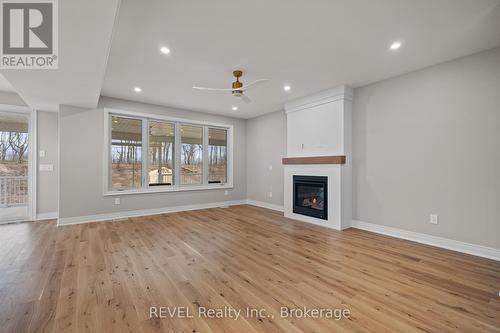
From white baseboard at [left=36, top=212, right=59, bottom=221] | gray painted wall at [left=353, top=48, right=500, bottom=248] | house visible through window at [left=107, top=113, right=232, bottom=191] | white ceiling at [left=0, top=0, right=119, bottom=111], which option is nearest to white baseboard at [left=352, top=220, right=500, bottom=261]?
gray painted wall at [left=353, top=48, right=500, bottom=248]

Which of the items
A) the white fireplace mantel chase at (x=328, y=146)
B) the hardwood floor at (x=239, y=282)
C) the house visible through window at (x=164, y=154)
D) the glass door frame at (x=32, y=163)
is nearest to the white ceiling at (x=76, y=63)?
the glass door frame at (x=32, y=163)

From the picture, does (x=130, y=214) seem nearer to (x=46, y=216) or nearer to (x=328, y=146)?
(x=46, y=216)

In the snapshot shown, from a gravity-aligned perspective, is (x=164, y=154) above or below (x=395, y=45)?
below

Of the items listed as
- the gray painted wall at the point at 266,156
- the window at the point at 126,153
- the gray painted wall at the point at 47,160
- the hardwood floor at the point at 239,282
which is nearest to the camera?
the hardwood floor at the point at 239,282

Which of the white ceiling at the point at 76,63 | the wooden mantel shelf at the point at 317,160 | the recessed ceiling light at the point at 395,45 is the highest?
the recessed ceiling light at the point at 395,45

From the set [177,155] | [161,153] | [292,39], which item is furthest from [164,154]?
[292,39]

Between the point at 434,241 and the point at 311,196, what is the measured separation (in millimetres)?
2113

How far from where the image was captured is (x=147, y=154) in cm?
544

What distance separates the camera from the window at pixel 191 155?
6094 millimetres

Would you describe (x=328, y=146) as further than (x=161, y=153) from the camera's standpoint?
No

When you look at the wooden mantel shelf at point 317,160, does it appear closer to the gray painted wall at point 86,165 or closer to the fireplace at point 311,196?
the fireplace at point 311,196

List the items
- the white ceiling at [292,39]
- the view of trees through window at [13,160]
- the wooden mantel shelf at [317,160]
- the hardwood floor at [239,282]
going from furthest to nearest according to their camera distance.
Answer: the view of trees through window at [13,160] < the wooden mantel shelf at [317,160] < the white ceiling at [292,39] < the hardwood floor at [239,282]

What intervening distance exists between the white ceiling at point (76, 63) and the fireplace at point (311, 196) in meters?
3.98

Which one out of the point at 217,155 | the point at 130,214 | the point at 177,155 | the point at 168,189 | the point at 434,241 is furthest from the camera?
the point at 217,155
